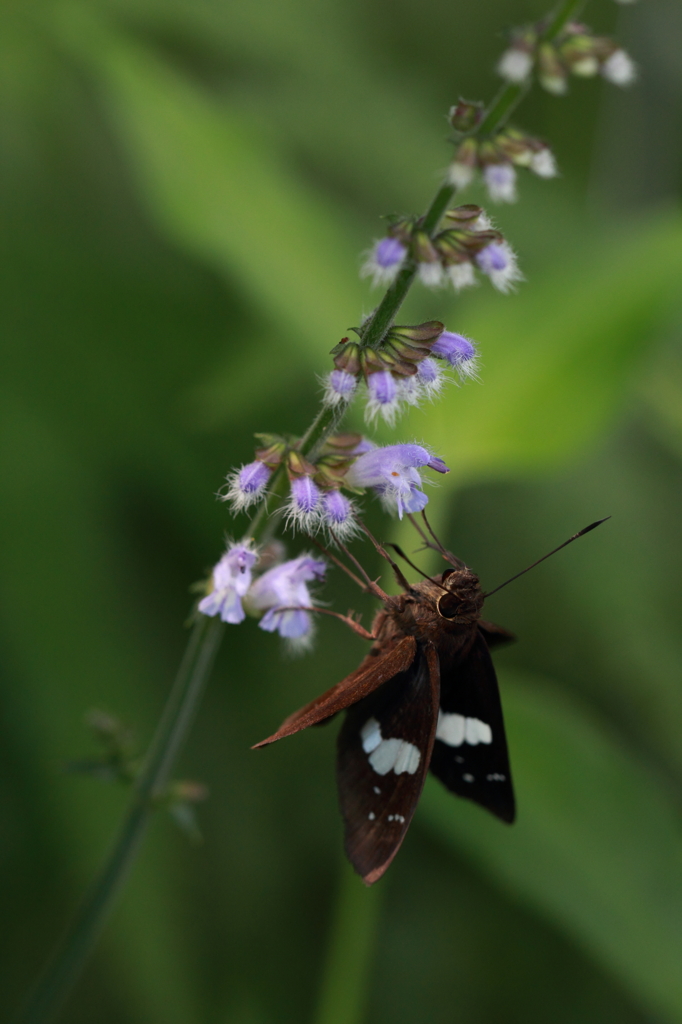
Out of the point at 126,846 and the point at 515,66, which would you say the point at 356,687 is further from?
the point at 515,66

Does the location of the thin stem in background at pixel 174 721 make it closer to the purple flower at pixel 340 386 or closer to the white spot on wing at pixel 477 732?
the purple flower at pixel 340 386

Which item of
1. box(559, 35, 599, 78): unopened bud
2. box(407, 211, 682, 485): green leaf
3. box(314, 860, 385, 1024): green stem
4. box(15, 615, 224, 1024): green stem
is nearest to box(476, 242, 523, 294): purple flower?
box(559, 35, 599, 78): unopened bud

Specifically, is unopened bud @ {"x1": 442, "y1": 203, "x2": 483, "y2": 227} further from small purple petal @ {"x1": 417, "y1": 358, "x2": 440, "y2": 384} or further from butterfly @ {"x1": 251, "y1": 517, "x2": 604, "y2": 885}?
butterfly @ {"x1": 251, "y1": 517, "x2": 604, "y2": 885}

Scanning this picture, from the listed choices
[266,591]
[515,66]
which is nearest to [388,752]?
[266,591]

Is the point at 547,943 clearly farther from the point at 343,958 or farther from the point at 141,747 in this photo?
the point at 141,747

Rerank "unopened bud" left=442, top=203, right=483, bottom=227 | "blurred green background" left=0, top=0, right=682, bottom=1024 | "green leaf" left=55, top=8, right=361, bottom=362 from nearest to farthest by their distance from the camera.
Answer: "unopened bud" left=442, top=203, right=483, bottom=227, "blurred green background" left=0, top=0, right=682, bottom=1024, "green leaf" left=55, top=8, right=361, bottom=362

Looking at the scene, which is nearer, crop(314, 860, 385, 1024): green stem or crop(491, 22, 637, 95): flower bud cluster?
crop(491, 22, 637, 95): flower bud cluster
